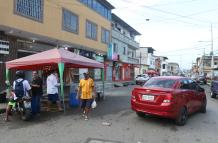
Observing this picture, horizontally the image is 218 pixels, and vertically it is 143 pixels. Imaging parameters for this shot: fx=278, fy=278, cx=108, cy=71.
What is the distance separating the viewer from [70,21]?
84.4ft

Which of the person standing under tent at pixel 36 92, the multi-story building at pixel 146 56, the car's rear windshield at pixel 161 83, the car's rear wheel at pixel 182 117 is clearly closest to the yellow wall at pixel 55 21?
the person standing under tent at pixel 36 92

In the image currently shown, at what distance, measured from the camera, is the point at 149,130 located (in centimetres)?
909

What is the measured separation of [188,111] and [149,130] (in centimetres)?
Answer: 235

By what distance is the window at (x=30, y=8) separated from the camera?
60.0 feet

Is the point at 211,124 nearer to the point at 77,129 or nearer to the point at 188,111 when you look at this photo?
the point at 188,111

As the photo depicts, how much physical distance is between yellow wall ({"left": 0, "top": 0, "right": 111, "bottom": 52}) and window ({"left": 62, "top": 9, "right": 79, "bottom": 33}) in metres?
0.38

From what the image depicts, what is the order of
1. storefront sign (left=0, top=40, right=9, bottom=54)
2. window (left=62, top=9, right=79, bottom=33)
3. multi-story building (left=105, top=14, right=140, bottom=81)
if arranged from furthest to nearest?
multi-story building (left=105, top=14, right=140, bottom=81) → window (left=62, top=9, right=79, bottom=33) → storefront sign (left=0, top=40, right=9, bottom=54)

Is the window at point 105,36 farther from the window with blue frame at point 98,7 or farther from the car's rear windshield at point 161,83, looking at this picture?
the car's rear windshield at point 161,83

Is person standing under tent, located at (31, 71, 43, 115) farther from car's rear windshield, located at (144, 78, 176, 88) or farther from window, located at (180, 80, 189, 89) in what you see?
window, located at (180, 80, 189, 89)

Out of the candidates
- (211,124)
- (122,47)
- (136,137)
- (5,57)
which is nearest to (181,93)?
(211,124)

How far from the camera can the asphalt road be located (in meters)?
7.80

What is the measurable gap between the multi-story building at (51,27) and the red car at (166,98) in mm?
10081

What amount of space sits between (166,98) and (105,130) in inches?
92.7

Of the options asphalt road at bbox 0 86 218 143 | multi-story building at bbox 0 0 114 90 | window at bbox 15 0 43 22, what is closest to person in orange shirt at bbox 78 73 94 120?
asphalt road at bbox 0 86 218 143
